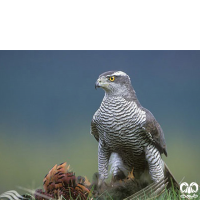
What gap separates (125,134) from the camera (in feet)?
7.85

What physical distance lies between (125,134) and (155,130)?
291mm

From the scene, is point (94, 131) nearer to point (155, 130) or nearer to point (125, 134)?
point (125, 134)

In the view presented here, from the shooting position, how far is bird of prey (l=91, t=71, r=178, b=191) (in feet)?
7.80

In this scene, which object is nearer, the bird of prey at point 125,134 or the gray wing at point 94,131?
the bird of prey at point 125,134

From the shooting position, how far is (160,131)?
2.58m

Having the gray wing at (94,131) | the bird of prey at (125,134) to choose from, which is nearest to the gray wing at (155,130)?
the bird of prey at (125,134)

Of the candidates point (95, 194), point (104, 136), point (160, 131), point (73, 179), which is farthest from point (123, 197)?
point (160, 131)

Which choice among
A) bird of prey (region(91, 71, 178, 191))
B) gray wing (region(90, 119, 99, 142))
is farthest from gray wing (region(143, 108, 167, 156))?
gray wing (region(90, 119, 99, 142))

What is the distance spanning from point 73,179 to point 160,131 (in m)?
1.17

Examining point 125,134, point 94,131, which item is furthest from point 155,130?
point 94,131

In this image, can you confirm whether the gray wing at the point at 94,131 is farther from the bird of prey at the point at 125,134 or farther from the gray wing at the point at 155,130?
the gray wing at the point at 155,130

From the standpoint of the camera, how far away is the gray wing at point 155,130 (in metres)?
2.44

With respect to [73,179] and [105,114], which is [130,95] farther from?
[73,179]

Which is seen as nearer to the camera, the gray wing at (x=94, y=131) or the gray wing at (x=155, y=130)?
the gray wing at (x=155, y=130)
